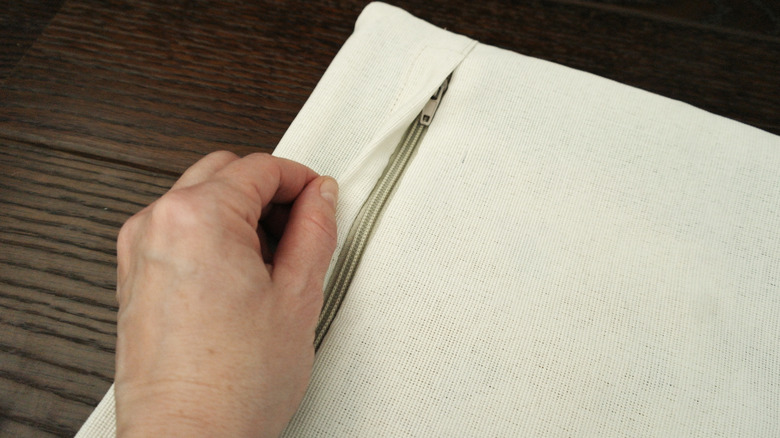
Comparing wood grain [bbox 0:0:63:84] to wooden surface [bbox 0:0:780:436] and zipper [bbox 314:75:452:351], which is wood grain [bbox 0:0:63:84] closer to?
wooden surface [bbox 0:0:780:436]

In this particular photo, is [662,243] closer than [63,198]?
Yes

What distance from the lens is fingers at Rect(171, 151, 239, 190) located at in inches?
15.1

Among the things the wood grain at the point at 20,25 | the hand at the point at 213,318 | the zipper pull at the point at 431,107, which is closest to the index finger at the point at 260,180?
the hand at the point at 213,318

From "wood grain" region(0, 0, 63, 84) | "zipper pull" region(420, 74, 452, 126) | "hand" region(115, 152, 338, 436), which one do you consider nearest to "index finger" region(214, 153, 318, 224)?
"hand" region(115, 152, 338, 436)

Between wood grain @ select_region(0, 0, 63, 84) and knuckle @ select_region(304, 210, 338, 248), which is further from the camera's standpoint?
wood grain @ select_region(0, 0, 63, 84)

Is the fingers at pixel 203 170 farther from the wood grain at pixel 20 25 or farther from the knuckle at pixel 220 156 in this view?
the wood grain at pixel 20 25

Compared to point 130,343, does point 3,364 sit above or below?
below

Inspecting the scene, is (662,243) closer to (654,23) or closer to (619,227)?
(619,227)

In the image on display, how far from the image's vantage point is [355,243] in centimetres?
42

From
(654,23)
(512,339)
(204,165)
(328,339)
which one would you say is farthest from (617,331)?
(654,23)

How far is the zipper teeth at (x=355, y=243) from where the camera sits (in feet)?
1.33

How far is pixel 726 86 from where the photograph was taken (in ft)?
2.06

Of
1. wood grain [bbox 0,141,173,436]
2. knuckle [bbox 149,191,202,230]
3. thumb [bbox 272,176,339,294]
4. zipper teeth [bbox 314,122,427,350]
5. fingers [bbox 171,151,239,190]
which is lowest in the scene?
wood grain [bbox 0,141,173,436]

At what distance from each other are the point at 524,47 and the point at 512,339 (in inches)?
17.2
